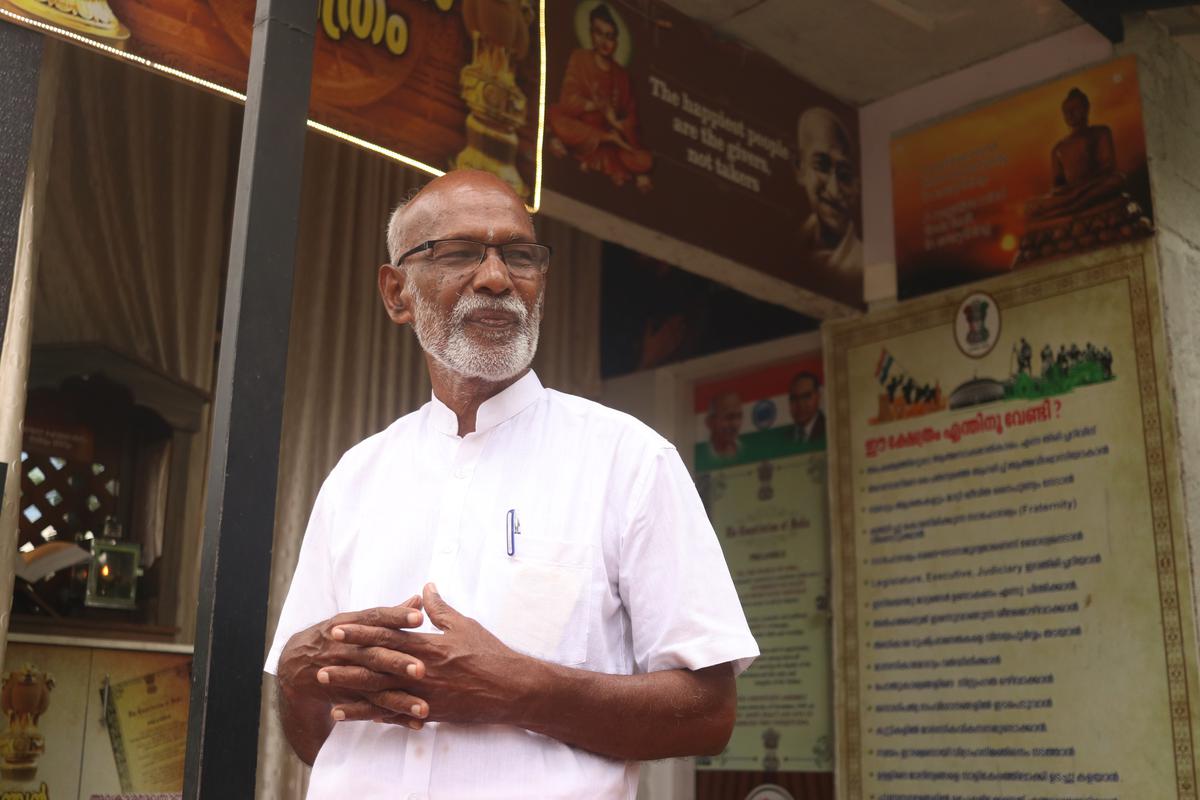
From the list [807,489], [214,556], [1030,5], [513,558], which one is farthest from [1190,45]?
[214,556]

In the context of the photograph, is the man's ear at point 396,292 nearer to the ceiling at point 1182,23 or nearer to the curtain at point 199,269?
the curtain at point 199,269

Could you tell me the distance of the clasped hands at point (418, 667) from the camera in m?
1.36

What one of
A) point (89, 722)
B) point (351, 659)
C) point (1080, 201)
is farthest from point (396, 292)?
point (1080, 201)

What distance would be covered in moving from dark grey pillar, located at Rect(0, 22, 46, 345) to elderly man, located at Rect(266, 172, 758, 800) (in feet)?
4.14

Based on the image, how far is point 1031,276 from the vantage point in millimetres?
4273

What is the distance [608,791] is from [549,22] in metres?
2.95

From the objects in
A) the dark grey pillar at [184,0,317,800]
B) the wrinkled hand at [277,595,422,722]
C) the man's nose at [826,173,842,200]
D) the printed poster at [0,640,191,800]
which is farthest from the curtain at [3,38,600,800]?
the dark grey pillar at [184,0,317,800]

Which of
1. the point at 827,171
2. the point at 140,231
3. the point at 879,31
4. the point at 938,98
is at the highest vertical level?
the point at 879,31

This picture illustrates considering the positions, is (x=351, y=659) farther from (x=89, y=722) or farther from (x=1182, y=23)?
(x=1182, y=23)

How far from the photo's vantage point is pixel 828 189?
4.80 m

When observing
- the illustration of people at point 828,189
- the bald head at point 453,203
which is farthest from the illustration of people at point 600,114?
the bald head at point 453,203

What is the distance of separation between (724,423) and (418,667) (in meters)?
4.13

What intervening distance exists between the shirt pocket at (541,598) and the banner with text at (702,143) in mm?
2410

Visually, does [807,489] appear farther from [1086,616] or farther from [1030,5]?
[1030,5]
